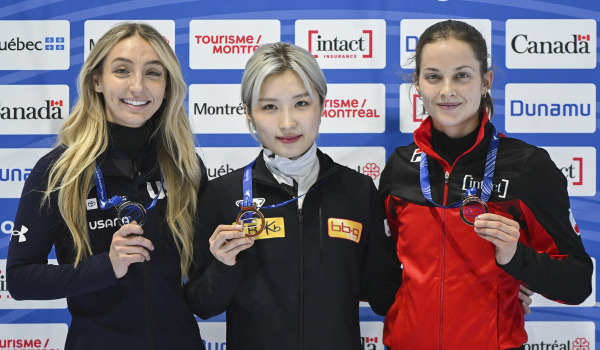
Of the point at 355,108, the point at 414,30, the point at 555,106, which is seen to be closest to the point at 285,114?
the point at 355,108

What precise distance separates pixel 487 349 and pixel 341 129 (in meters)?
1.50

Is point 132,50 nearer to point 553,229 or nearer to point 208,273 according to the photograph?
point 208,273

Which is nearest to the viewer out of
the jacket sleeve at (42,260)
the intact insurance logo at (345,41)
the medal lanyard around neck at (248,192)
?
the jacket sleeve at (42,260)

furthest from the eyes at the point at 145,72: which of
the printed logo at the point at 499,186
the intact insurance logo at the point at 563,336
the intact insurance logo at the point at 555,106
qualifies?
the intact insurance logo at the point at 563,336

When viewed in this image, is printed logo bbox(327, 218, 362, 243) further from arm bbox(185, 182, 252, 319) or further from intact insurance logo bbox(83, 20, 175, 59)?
intact insurance logo bbox(83, 20, 175, 59)

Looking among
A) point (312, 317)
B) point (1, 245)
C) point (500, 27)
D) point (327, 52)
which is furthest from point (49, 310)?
point (500, 27)

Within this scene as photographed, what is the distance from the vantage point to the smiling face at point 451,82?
2162 millimetres

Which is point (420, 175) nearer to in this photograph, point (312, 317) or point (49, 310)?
point (312, 317)

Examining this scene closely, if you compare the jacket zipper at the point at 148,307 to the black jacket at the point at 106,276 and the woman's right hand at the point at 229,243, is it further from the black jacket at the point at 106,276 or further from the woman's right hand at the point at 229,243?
the woman's right hand at the point at 229,243

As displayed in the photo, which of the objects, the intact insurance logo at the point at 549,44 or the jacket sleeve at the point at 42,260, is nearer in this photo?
the jacket sleeve at the point at 42,260

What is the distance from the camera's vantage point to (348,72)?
3.19m

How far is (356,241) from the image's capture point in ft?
7.07

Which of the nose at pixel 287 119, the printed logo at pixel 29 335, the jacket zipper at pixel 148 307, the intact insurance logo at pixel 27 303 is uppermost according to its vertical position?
the nose at pixel 287 119

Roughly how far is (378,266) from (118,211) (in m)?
1.00
